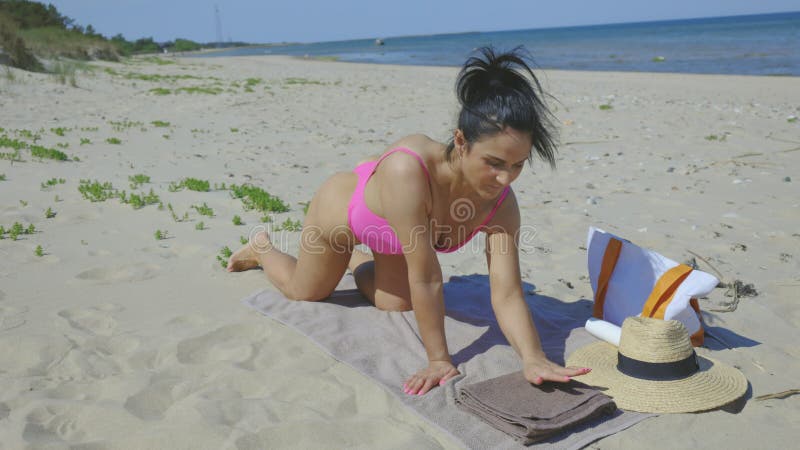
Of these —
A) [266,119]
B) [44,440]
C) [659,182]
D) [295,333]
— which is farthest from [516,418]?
[266,119]

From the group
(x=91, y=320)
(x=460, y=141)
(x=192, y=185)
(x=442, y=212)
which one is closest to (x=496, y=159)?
(x=460, y=141)

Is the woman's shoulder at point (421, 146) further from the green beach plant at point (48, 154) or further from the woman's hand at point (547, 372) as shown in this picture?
the green beach plant at point (48, 154)

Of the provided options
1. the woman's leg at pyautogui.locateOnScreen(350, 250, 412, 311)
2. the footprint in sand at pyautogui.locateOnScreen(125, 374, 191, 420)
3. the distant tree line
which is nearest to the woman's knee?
the woman's leg at pyautogui.locateOnScreen(350, 250, 412, 311)

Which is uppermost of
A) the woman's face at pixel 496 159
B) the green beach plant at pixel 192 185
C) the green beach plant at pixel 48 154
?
the woman's face at pixel 496 159

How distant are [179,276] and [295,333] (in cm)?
129

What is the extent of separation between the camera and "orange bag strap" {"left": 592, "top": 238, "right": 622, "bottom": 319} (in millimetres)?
3844

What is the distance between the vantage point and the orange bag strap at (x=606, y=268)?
3.84 meters

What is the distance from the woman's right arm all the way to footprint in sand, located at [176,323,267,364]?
949mm

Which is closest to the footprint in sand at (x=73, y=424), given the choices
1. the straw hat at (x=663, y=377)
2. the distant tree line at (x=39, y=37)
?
the straw hat at (x=663, y=377)

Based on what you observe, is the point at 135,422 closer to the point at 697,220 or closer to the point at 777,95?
the point at 697,220

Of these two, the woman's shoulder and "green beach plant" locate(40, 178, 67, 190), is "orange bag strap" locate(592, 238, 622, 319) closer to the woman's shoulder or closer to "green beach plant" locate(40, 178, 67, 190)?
the woman's shoulder

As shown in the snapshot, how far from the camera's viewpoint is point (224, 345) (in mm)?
3520

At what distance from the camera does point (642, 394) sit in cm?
290

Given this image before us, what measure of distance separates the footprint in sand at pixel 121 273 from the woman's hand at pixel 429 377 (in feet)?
7.53
